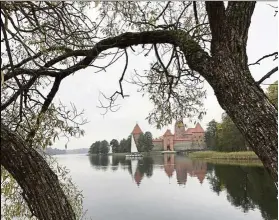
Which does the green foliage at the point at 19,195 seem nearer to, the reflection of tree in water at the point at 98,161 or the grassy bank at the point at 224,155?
the reflection of tree in water at the point at 98,161

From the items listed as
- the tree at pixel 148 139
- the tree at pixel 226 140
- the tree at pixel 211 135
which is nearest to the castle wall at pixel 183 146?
the tree at pixel 211 135

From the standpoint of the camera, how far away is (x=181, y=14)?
272cm

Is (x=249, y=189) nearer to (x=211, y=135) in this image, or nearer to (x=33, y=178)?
(x=33, y=178)

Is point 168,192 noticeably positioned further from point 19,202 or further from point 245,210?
point 19,202

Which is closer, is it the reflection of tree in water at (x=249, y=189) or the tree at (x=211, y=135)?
the reflection of tree in water at (x=249, y=189)

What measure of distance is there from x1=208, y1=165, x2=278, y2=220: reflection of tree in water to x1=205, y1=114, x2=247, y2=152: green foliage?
4119 mm

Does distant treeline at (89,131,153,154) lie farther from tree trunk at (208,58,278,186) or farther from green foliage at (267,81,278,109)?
tree trunk at (208,58,278,186)

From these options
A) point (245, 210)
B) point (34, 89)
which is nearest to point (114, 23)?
point (34, 89)

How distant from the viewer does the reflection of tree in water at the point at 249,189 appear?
12226 millimetres

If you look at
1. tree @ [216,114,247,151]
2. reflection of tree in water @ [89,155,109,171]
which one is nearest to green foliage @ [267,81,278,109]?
reflection of tree in water @ [89,155,109,171]

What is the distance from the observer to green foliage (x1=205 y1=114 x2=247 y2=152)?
1042 inches

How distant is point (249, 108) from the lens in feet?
5.51

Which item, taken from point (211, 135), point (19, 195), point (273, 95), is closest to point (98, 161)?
point (211, 135)

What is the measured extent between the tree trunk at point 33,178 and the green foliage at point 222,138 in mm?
23086
